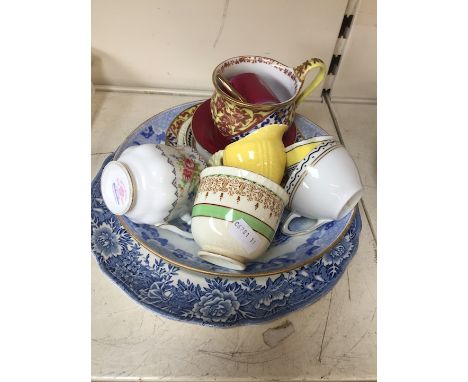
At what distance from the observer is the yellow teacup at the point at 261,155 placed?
40cm

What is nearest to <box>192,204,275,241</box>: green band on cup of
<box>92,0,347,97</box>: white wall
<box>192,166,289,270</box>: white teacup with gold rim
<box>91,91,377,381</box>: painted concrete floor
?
<box>192,166,289,270</box>: white teacup with gold rim

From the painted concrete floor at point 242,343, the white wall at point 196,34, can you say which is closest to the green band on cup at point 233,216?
the painted concrete floor at point 242,343

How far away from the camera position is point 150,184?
397 mm

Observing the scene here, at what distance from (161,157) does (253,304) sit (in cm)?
18

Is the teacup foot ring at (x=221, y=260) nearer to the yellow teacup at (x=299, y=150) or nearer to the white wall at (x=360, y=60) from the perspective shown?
the yellow teacup at (x=299, y=150)

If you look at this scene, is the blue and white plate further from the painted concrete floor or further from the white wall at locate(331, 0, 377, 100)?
the white wall at locate(331, 0, 377, 100)

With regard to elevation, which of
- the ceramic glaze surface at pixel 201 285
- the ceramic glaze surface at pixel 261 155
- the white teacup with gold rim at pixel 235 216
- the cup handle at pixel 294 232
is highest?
the ceramic glaze surface at pixel 261 155

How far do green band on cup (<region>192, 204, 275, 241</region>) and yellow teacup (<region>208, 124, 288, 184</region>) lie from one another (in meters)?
0.05

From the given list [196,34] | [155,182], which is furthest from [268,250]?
[196,34]

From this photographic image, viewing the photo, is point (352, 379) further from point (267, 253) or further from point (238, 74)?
point (238, 74)

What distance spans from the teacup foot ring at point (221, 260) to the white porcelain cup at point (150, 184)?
50 mm

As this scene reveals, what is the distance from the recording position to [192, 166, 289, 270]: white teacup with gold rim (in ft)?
1.23

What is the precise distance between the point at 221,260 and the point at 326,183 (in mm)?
136

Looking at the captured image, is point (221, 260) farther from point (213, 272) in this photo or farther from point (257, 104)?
point (257, 104)
